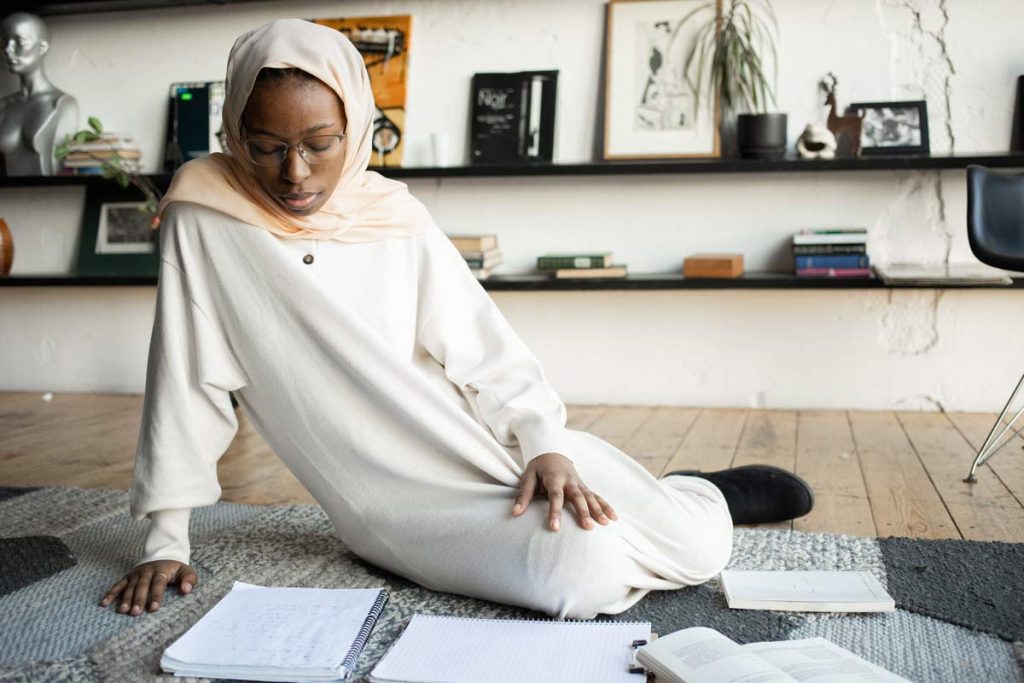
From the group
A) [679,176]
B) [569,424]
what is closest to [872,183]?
[679,176]

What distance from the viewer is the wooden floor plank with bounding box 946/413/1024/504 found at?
2.52 meters

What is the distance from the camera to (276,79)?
1.54 meters

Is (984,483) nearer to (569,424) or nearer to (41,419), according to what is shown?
(569,424)

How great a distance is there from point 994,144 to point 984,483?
138cm

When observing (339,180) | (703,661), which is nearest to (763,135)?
(339,180)

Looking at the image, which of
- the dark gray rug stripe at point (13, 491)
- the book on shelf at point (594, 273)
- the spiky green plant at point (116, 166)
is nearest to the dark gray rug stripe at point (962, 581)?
the book on shelf at point (594, 273)

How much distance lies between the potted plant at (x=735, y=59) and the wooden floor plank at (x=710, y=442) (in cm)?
86

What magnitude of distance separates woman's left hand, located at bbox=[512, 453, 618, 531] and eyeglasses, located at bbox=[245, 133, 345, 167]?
1.86 feet

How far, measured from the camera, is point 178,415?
166 centimetres

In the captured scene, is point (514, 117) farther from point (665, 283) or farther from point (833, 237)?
point (833, 237)

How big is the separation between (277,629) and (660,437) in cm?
181

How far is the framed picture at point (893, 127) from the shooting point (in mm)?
3406

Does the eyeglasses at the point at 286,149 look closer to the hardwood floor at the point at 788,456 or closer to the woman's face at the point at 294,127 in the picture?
the woman's face at the point at 294,127

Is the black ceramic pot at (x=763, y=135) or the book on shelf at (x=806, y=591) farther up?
the black ceramic pot at (x=763, y=135)
